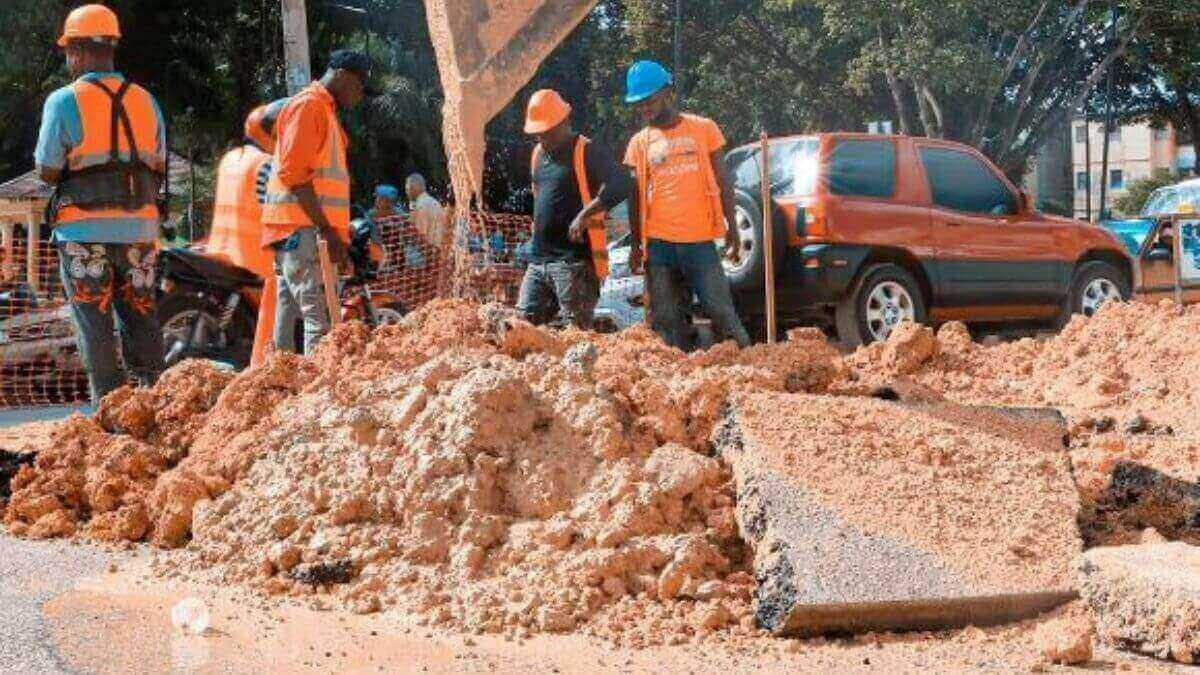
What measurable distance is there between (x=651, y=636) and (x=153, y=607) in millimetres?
1655

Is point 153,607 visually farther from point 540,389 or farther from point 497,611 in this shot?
point 540,389

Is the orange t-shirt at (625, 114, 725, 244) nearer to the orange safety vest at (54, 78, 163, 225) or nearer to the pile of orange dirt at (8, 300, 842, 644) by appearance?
the pile of orange dirt at (8, 300, 842, 644)

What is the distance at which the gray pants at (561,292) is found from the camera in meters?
8.43

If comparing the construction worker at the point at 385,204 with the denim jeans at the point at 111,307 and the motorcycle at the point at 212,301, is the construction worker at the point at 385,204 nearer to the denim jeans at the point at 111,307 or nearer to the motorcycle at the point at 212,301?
the motorcycle at the point at 212,301

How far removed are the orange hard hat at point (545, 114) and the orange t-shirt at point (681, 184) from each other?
61 cm

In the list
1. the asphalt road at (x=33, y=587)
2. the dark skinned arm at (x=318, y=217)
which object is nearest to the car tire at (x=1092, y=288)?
the dark skinned arm at (x=318, y=217)

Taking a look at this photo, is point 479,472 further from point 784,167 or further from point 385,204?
point 385,204

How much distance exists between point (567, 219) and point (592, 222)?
19cm

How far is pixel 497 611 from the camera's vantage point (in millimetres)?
4770

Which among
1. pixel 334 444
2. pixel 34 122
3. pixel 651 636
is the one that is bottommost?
pixel 651 636

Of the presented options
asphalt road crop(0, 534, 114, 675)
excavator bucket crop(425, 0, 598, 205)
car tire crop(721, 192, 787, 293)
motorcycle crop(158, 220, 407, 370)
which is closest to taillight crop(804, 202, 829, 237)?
car tire crop(721, 192, 787, 293)

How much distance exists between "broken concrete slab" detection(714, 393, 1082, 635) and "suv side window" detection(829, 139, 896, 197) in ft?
19.6

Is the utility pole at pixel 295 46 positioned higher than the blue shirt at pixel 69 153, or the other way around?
the utility pole at pixel 295 46

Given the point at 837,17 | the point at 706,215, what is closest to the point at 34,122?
the point at 837,17
